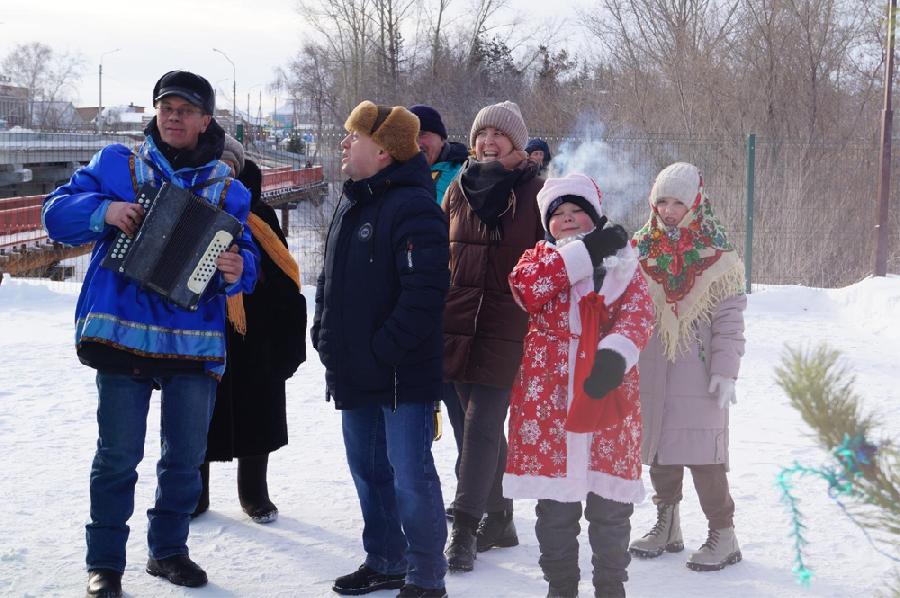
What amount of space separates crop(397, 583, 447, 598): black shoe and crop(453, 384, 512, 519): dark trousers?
21.6 inches

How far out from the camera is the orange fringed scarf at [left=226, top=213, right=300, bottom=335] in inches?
167

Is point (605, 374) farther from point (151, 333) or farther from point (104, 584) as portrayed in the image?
point (104, 584)

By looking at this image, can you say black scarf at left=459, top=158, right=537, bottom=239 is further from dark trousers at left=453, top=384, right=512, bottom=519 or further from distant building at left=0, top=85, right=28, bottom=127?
distant building at left=0, top=85, right=28, bottom=127

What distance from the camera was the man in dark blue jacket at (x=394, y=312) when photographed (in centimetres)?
356

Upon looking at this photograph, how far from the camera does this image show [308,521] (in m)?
4.63

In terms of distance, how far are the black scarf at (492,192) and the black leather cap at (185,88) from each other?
1.18 meters

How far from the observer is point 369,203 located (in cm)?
373

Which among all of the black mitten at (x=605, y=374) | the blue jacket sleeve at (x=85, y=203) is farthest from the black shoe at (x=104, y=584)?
the black mitten at (x=605, y=374)

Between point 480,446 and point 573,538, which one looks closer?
point 573,538

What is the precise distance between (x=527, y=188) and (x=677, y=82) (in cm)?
1990

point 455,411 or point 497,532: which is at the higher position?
point 455,411

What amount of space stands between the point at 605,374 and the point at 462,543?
1158 millimetres

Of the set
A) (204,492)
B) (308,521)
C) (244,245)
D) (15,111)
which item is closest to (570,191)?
(244,245)

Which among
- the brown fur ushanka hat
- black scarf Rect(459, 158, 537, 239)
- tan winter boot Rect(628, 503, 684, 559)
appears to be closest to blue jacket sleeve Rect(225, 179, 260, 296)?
the brown fur ushanka hat
